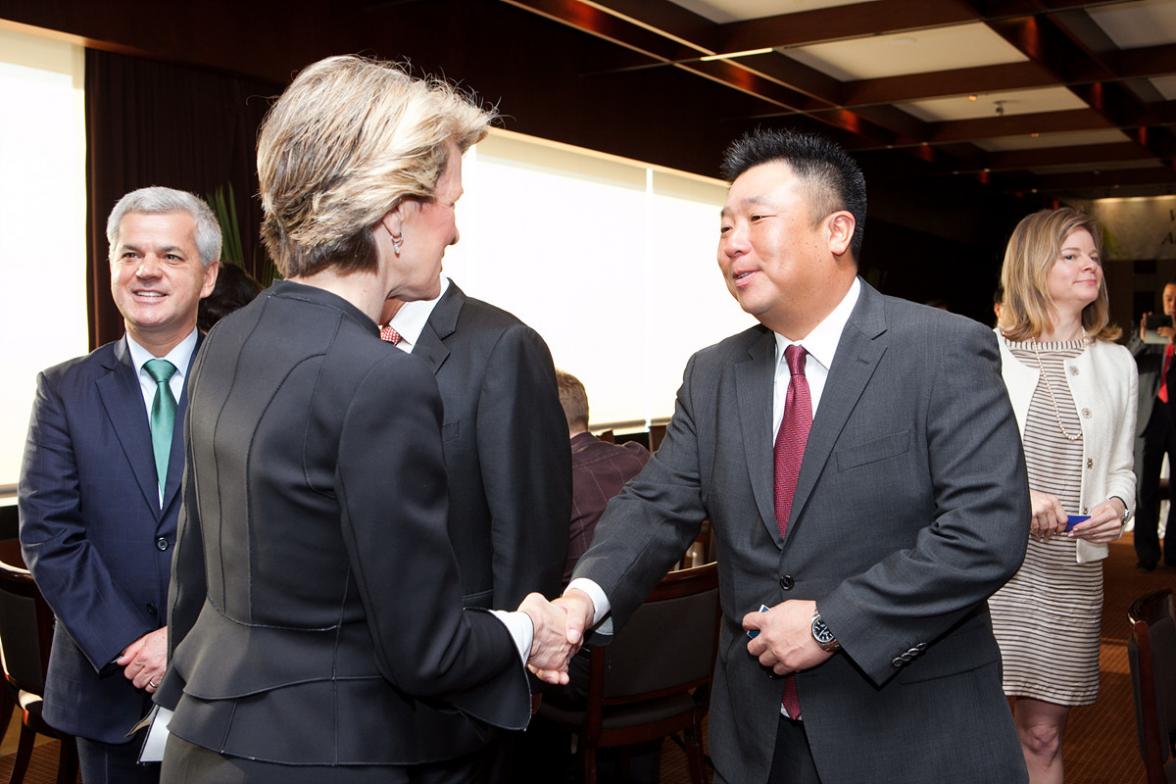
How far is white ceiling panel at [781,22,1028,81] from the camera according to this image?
274 inches

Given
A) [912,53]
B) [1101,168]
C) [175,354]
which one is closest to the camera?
[175,354]

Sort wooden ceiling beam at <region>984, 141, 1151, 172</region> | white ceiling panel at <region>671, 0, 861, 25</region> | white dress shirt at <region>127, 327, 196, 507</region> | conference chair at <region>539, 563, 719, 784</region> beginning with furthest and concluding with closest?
wooden ceiling beam at <region>984, 141, 1151, 172</region>
white ceiling panel at <region>671, 0, 861, 25</region>
conference chair at <region>539, 563, 719, 784</region>
white dress shirt at <region>127, 327, 196, 507</region>

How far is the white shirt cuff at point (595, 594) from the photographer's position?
6.09ft

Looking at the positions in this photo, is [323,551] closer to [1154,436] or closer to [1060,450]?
[1060,450]

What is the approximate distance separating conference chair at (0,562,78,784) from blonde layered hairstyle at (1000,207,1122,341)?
8.79 ft

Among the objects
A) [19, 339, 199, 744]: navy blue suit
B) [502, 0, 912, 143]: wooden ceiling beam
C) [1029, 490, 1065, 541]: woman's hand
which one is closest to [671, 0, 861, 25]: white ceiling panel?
[502, 0, 912, 143]: wooden ceiling beam

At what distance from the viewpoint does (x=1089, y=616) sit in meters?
2.87

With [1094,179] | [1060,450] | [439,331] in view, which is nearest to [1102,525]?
[1060,450]

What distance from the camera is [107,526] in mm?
2262

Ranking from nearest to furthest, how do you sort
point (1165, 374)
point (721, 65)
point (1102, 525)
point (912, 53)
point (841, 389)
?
1. point (841, 389)
2. point (1102, 525)
3. point (1165, 374)
4. point (721, 65)
5. point (912, 53)

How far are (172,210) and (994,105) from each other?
8.53 meters

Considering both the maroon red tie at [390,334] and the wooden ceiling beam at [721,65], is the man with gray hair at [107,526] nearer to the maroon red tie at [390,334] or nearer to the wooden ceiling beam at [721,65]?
the maroon red tie at [390,334]

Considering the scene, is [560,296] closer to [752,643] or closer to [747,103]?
[747,103]

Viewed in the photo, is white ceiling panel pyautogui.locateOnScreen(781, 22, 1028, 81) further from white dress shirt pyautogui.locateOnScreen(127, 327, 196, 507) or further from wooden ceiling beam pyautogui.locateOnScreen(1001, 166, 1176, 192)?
wooden ceiling beam pyautogui.locateOnScreen(1001, 166, 1176, 192)
